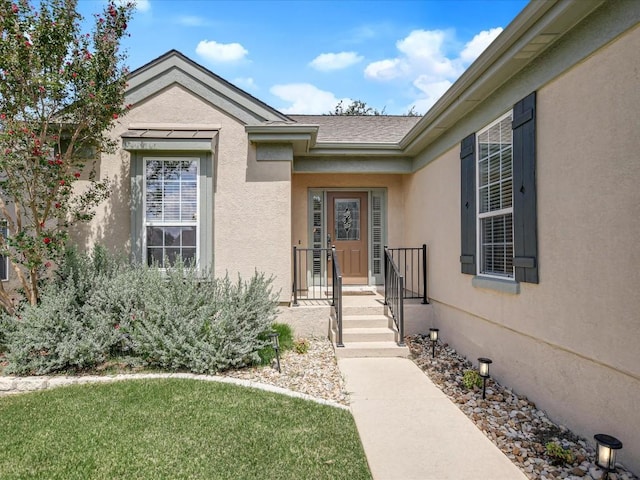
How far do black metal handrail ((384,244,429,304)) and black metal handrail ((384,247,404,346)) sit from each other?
57 cm

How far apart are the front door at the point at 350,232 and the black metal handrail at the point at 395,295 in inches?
62.6

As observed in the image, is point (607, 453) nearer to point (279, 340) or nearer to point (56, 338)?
point (279, 340)

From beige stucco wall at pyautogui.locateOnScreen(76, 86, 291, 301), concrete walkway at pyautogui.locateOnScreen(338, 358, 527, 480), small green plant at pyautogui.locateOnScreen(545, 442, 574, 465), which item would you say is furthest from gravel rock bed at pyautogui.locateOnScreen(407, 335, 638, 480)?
beige stucco wall at pyautogui.locateOnScreen(76, 86, 291, 301)

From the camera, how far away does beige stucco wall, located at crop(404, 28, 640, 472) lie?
9.23 ft

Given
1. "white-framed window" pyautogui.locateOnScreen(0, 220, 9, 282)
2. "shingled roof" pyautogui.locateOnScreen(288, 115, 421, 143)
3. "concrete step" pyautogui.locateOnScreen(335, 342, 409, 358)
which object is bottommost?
"concrete step" pyautogui.locateOnScreen(335, 342, 409, 358)

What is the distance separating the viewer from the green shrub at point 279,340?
5285mm

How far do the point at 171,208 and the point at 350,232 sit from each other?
3835mm

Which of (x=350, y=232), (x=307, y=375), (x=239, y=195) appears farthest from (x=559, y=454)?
(x=350, y=232)

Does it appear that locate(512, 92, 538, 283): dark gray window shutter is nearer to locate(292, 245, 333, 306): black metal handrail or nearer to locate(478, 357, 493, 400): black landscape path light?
locate(478, 357, 493, 400): black landscape path light

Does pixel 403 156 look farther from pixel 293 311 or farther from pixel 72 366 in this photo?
pixel 72 366

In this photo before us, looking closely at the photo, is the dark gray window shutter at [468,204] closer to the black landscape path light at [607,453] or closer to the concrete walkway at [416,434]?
the concrete walkway at [416,434]

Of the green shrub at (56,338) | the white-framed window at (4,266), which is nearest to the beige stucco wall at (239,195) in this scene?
the green shrub at (56,338)

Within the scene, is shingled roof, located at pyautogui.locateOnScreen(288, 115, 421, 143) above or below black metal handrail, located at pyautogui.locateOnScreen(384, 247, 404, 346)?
above

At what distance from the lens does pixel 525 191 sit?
4.03 m
